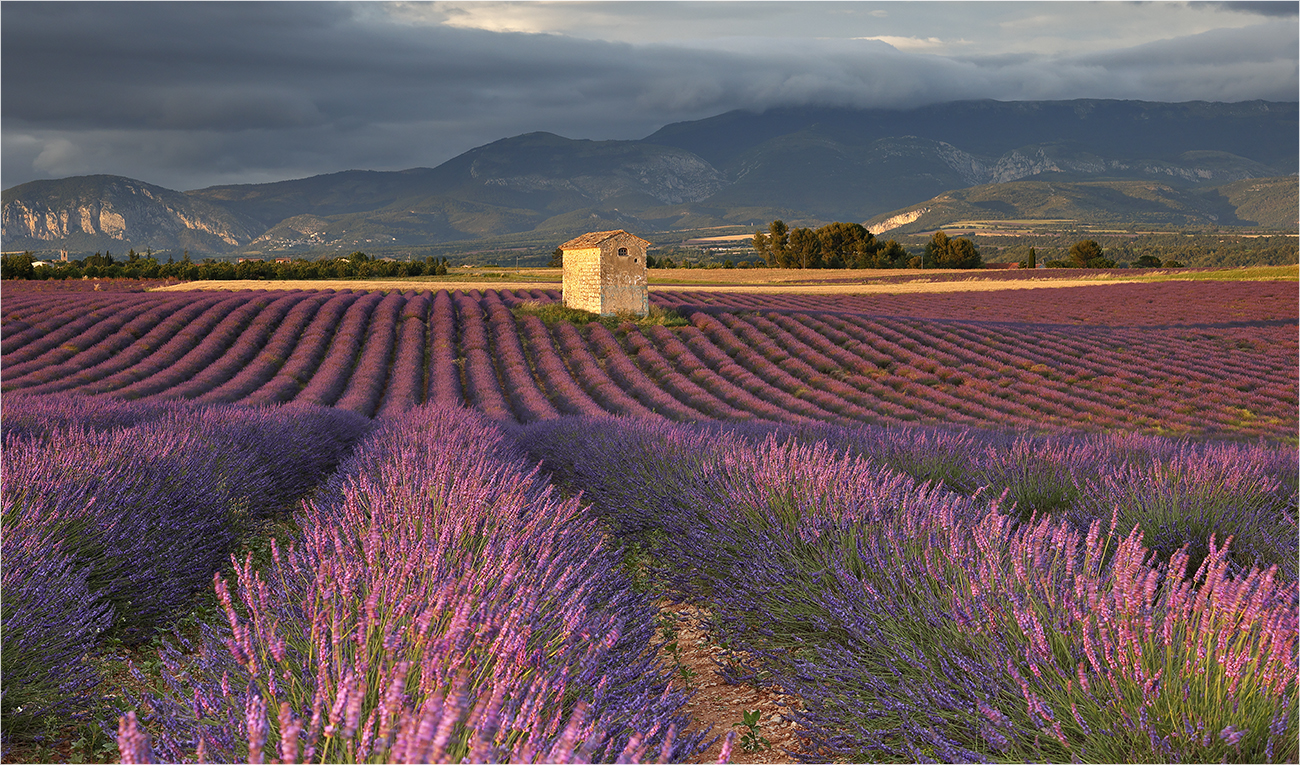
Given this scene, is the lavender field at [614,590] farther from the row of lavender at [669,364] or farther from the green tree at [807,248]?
the green tree at [807,248]

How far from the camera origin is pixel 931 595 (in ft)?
10.6

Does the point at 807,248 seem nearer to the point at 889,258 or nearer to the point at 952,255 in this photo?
the point at 889,258

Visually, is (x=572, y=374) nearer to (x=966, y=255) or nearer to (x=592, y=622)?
(x=592, y=622)

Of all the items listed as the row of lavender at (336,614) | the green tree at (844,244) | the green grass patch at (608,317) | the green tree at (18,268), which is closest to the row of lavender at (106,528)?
the row of lavender at (336,614)

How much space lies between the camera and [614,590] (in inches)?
164

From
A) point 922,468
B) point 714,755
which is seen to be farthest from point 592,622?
point 922,468

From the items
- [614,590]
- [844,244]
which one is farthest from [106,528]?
[844,244]

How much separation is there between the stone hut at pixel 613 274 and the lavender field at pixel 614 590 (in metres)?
17.2

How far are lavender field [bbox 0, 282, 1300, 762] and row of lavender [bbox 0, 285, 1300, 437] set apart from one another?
5543mm

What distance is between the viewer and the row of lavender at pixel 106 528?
3.37 m

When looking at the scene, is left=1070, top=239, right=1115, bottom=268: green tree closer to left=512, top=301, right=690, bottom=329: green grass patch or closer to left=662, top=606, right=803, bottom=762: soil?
left=512, top=301, right=690, bottom=329: green grass patch

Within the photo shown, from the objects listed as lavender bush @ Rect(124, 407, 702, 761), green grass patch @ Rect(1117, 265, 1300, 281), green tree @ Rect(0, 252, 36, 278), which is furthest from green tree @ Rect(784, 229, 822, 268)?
lavender bush @ Rect(124, 407, 702, 761)

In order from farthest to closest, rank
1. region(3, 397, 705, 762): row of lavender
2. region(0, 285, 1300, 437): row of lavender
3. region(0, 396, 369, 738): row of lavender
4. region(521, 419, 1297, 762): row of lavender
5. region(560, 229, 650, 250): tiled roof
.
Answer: region(560, 229, 650, 250): tiled roof, region(0, 285, 1300, 437): row of lavender, region(0, 396, 369, 738): row of lavender, region(521, 419, 1297, 762): row of lavender, region(3, 397, 705, 762): row of lavender

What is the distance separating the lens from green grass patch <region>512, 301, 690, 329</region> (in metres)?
29.0
